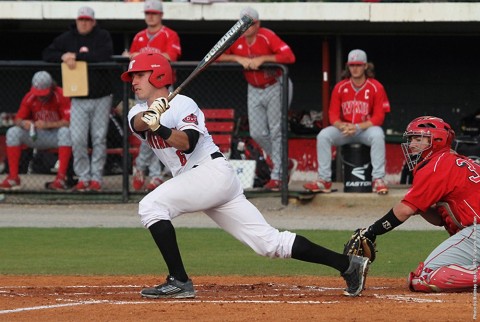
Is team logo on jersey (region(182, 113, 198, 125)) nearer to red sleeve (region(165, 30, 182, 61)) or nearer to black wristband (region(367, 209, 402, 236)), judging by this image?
black wristband (region(367, 209, 402, 236))

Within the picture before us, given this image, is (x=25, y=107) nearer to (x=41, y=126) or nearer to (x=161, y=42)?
(x=41, y=126)

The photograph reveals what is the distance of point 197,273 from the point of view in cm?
898

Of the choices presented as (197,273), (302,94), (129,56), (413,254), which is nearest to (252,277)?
(197,273)

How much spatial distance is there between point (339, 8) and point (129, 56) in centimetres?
343

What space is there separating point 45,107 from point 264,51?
9.84ft

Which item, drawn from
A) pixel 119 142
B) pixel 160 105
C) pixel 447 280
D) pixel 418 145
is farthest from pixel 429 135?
pixel 119 142

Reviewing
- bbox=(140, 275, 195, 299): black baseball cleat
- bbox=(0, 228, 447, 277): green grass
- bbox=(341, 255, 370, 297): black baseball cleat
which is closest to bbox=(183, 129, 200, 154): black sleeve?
bbox=(140, 275, 195, 299): black baseball cleat

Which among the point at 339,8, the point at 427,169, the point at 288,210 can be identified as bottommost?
the point at 288,210

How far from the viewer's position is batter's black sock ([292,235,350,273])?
7.17m

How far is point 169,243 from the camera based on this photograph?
7.07 m

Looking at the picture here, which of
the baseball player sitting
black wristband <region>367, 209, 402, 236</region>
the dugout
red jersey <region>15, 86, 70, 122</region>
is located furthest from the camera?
the dugout

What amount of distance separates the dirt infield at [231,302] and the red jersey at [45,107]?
230 inches

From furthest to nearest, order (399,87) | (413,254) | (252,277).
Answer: (399,87), (413,254), (252,277)

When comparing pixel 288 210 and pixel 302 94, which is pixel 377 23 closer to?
pixel 302 94
